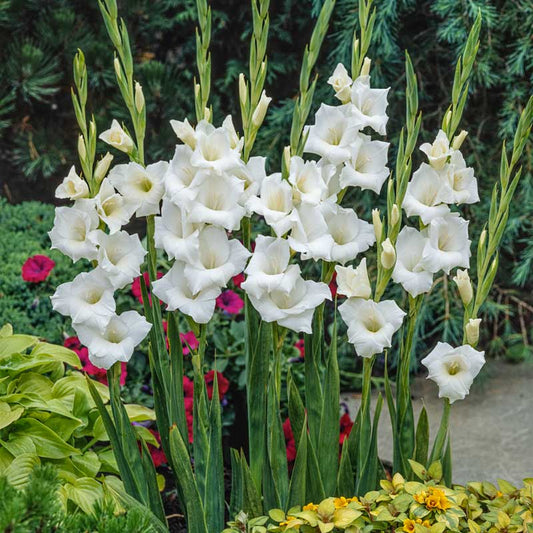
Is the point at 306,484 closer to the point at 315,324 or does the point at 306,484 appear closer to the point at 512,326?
the point at 315,324

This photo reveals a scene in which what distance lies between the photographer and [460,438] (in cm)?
380

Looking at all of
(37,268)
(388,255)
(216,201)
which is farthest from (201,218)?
(37,268)

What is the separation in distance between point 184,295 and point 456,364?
629 millimetres

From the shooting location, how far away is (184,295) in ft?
5.56

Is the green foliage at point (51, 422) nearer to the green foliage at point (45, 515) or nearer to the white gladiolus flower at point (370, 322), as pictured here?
the green foliage at point (45, 515)

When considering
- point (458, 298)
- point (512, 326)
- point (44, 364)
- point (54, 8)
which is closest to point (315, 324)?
point (44, 364)

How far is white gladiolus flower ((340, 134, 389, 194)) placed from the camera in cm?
177

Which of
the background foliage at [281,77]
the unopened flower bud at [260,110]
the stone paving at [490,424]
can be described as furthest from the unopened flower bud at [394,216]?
the background foliage at [281,77]

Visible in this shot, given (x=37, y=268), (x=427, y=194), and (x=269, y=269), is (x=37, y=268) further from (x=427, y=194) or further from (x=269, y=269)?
(x=427, y=194)

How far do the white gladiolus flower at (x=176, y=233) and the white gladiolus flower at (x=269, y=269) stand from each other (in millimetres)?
123

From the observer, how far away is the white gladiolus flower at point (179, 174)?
1629 mm

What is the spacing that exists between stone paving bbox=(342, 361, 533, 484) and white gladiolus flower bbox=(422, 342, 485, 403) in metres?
1.75

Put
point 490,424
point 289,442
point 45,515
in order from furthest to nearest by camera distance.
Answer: point 490,424
point 289,442
point 45,515

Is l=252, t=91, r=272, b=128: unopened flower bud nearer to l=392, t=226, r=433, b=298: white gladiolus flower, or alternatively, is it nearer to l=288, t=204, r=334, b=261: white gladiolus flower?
l=288, t=204, r=334, b=261: white gladiolus flower
